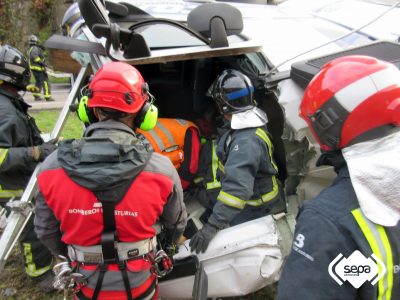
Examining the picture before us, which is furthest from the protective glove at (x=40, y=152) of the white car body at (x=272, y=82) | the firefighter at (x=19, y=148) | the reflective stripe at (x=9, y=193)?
the white car body at (x=272, y=82)

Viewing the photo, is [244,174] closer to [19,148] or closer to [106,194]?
[106,194]

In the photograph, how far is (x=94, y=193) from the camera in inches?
70.7

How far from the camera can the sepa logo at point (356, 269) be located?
123 cm

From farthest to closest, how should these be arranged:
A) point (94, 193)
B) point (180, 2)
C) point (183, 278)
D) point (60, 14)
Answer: point (60, 14) → point (180, 2) → point (183, 278) → point (94, 193)

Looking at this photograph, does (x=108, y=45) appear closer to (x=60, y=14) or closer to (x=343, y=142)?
(x=343, y=142)

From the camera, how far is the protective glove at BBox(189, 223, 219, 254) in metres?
2.53

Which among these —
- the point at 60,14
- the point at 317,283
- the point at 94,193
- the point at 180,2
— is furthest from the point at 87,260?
the point at 60,14

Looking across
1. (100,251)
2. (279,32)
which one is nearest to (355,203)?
(100,251)

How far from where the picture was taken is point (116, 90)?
193 centimetres

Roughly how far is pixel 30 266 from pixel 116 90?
91.0 inches

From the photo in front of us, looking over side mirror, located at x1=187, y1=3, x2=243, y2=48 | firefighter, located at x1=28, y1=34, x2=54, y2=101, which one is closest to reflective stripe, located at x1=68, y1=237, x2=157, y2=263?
side mirror, located at x1=187, y1=3, x2=243, y2=48

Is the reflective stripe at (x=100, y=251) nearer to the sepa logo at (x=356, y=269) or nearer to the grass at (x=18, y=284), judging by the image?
the sepa logo at (x=356, y=269)

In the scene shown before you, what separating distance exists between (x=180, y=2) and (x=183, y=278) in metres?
3.43

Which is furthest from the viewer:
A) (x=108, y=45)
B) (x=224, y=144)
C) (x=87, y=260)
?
(x=224, y=144)
